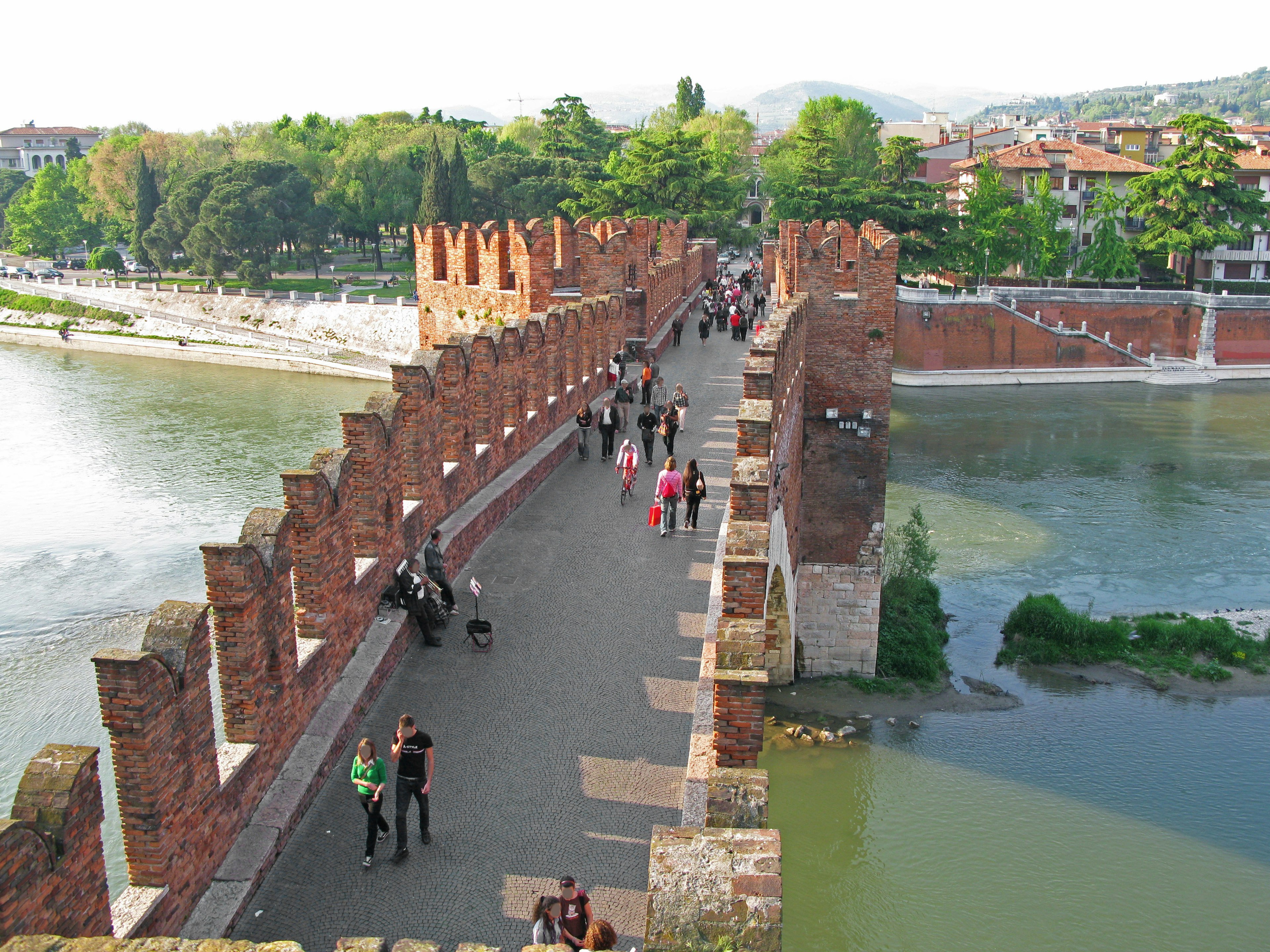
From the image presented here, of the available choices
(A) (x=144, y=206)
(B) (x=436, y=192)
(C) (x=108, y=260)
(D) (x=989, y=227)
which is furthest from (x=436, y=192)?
(D) (x=989, y=227)

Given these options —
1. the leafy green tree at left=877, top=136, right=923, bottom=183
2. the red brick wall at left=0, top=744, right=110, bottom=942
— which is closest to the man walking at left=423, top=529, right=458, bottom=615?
the red brick wall at left=0, top=744, right=110, bottom=942

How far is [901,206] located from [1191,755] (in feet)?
111

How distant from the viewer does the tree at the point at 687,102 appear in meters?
93.2

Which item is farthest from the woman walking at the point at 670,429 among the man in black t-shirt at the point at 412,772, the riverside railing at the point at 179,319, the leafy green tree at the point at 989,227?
the leafy green tree at the point at 989,227

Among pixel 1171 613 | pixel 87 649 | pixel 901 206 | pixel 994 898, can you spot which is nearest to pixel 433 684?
pixel 994 898

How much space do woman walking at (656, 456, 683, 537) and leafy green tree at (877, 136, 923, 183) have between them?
47030 millimetres

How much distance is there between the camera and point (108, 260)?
6888 centimetres

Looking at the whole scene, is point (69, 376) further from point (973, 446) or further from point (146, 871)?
point (146, 871)

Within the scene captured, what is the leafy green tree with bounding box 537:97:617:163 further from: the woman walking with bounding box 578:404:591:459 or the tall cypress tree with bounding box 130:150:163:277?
the woman walking with bounding box 578:404:591:459

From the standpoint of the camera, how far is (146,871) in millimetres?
6535

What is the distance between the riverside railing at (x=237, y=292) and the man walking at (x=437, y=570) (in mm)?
40657

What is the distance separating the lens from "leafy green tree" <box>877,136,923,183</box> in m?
57.4

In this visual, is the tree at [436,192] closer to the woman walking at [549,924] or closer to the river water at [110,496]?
the river water at [110,496]

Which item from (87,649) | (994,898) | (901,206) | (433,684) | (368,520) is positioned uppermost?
(901,206)
